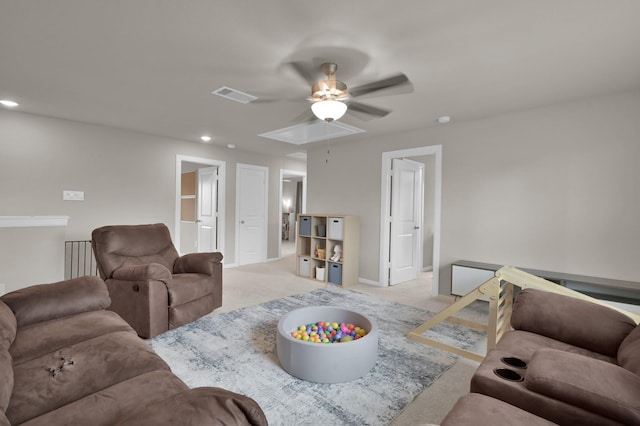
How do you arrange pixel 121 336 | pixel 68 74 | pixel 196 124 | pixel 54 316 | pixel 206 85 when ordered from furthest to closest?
pixel 196 124 → pixel 206 85 → pixel 68 74 → pixel 54 316 → pixel 121 336

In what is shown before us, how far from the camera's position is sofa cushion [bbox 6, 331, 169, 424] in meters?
1.12

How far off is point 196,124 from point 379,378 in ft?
12.6

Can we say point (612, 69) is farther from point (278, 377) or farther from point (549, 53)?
point (278, 377)

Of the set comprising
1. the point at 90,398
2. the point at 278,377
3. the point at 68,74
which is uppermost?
the point at 68,74

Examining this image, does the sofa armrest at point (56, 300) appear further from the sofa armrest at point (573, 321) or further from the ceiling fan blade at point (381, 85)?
the sofa armrest at point (573, 321)

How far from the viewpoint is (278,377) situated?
217 cm

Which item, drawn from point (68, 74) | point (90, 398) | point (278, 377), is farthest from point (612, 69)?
point (68, 74)

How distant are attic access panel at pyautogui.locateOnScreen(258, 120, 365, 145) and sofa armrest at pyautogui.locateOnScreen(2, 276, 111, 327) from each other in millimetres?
2953

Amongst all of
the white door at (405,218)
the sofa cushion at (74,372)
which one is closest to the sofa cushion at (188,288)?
the sofa cushion at (74,372)

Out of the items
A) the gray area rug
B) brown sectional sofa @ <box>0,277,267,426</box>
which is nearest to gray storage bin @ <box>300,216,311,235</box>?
the gray area rug

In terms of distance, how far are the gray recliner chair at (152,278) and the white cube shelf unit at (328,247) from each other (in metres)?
1.99

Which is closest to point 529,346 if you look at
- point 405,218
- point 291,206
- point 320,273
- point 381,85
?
point 381,85

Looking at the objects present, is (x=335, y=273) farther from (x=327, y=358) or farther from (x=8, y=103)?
(x=8, y=103)

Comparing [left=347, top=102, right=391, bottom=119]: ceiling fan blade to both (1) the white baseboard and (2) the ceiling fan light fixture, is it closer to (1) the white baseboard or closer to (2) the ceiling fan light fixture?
(2) the ceiling fan light fixture
